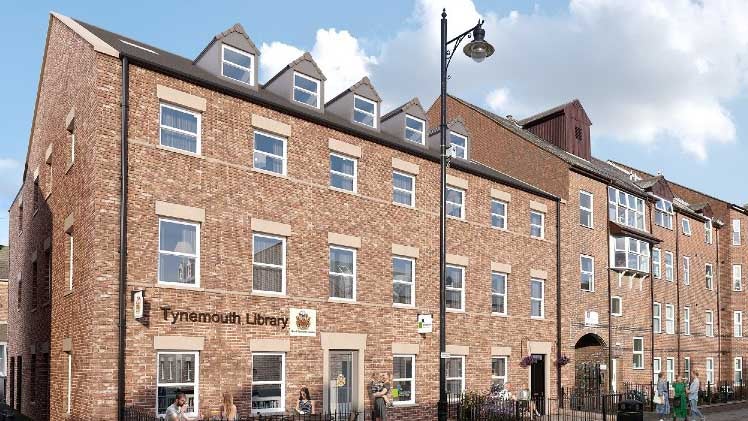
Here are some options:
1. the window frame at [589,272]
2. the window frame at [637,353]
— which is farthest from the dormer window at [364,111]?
the window frame at [637,353]

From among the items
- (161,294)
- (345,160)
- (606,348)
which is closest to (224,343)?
(161,294)

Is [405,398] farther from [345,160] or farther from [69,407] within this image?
[69,407]

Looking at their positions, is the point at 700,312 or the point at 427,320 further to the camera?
the point at 700,312

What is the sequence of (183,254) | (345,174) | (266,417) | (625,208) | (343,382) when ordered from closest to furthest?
1. (183,254)
2. (266,417)
3. (343,382)
4. (345,174)
5. (625,208)

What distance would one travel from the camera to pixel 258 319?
20.4 meters

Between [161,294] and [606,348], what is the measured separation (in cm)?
2215

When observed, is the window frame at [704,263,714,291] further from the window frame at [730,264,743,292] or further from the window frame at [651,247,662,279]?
the window frame at [651,247,662,279]

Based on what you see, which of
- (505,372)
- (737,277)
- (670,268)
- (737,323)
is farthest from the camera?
(737,277)

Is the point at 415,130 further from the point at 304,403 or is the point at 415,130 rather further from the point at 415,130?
the point at 304,403

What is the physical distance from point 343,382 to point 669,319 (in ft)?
79.7

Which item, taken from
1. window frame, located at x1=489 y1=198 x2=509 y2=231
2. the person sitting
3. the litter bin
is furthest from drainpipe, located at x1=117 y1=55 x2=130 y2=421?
window frame, located at x1=489 y1=198 x2=509 y2=231

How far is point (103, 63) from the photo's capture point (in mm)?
18188

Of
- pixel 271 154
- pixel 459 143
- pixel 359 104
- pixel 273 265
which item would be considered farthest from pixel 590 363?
pixel 271 154

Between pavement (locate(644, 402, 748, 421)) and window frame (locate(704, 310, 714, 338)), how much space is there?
7069 mm
